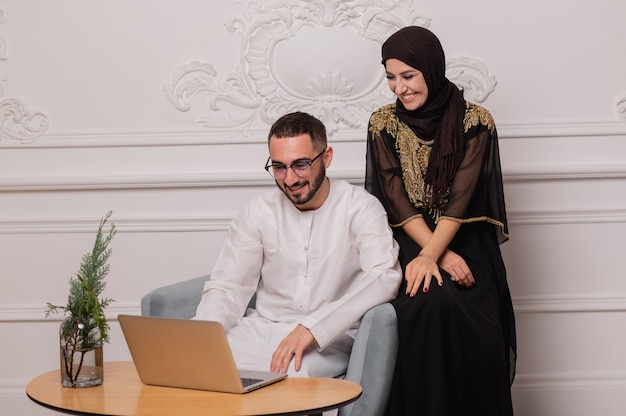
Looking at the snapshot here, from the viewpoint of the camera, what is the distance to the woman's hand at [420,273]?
2893mm

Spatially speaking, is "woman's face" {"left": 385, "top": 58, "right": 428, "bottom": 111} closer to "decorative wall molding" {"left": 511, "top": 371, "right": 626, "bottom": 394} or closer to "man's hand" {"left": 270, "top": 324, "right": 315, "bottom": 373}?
"man's hand" {"left": 270, "top": 324, "right": 315, "bottom": 373}

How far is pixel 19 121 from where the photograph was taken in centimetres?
391

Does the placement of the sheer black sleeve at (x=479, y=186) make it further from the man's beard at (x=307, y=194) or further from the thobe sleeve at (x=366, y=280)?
the man's beard at (x=307, y=194)

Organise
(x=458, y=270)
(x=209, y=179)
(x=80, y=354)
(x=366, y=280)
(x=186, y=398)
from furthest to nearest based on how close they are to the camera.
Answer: (x=209, y=179) → (x=458, y=270) → (x=366, y=280) → (x=80, y=354) → (x=186, y=398)

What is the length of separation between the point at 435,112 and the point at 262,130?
3.08 ft

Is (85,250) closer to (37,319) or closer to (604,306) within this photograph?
(37,319)

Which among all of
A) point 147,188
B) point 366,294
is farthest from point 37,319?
point 366,294

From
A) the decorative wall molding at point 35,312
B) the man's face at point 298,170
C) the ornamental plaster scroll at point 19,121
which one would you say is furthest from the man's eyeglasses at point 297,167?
the ornamental plaster scroll at point 19,121

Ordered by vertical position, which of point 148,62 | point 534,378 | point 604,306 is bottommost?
point 534,378

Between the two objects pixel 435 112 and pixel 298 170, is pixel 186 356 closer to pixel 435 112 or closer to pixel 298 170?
pixel 298 170

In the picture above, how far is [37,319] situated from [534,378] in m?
2.20

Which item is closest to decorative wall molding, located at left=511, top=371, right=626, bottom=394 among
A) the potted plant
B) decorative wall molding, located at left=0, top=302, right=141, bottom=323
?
decorative wall molding, located at left=0, top=302, right=141, bottom=323

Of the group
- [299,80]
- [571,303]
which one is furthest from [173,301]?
[571,303]

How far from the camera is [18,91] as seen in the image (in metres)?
3.93
